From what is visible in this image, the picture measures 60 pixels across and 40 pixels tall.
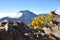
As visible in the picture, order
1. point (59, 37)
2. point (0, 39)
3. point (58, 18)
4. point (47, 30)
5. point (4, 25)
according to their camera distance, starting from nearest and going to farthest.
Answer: point (0, 39), point (4, 25), point (59, 37), point (47, 30), point (58, 18)

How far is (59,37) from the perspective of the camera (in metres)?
66.9

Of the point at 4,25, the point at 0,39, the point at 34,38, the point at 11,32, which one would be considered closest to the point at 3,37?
the point at 0,39

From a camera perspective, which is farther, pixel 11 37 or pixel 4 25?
pixel 4 25

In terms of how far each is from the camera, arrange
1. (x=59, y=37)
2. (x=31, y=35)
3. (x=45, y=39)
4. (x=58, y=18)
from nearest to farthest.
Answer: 1. (x=31, y=35)
2. (x=45, y=39)
3. (x=59, y=37)
4. (x=58, y=18)

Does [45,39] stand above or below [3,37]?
below

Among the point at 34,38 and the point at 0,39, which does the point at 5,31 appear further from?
the point at 34,38

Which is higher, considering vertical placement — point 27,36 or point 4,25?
point 4,25

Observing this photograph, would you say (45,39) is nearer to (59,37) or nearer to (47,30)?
(59,37)

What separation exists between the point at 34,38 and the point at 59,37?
614 inches

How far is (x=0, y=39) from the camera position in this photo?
40781mm

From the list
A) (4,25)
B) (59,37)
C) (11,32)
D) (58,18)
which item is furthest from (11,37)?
(58,18)

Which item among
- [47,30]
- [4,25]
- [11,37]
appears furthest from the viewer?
[47,30]

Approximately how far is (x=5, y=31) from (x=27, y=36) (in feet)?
32.6

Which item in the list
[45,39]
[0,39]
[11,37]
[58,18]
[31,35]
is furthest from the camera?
[58,18]
